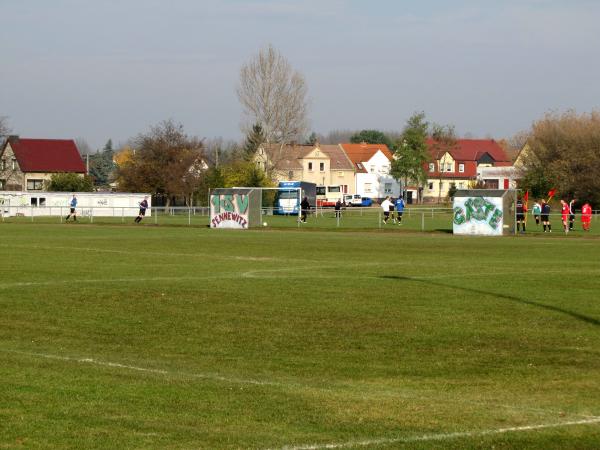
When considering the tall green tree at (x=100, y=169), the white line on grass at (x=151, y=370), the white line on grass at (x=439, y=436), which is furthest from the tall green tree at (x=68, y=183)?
the white line on grass at (x=439, y=436)

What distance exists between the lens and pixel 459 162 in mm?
163750

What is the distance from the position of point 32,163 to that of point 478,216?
82.4 metres

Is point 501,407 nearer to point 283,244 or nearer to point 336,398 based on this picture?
point 336,398

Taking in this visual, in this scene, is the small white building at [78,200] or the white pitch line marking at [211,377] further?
the small white building at [78,200]

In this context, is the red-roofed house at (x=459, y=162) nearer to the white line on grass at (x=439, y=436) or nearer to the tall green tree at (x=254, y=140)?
the tall green tree at (x=254, y=140)

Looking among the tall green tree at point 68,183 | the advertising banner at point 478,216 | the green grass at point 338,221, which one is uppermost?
the tall green tree at point 68,183

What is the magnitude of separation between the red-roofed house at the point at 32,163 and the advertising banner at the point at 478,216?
255 feet

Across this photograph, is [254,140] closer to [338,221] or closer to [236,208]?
[338,221]

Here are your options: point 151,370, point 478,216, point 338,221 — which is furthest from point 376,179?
point 151,370

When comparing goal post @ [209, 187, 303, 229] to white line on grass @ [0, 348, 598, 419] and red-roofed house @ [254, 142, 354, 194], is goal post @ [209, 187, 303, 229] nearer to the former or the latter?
white line on grass @ [0, 348, 598, 419]

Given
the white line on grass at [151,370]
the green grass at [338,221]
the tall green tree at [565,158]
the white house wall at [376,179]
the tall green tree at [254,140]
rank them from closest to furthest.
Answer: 1. the white line on grass at [151,370]
2. the green grass at [338,221]
3. the tall green tree at [565,158]
4. the tall green tree at [254,140]
5. the white house wall at [376,179]

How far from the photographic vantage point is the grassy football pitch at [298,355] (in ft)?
31.5

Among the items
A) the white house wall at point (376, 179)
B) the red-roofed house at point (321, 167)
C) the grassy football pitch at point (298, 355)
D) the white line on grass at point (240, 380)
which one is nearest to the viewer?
the grassy football pitch at point (298, 355)

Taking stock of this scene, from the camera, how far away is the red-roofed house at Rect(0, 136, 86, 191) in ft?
409
